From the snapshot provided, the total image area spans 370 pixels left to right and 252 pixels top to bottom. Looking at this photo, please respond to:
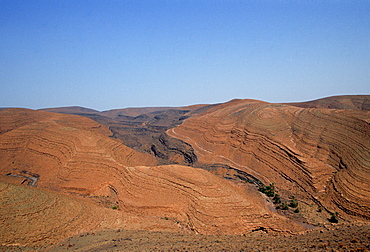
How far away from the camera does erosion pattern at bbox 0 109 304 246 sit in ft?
43.7

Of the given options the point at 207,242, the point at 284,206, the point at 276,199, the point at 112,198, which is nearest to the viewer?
the point at 207,242

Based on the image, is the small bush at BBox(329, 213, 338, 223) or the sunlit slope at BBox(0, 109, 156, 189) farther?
the sunlit slope at BBox(0, 109, 156, 189)

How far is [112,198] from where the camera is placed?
19641mm

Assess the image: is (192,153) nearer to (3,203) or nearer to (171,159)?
(171,159)

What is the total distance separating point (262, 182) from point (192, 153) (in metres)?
11.6

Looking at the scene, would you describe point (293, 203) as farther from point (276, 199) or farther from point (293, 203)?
point (276, 199)

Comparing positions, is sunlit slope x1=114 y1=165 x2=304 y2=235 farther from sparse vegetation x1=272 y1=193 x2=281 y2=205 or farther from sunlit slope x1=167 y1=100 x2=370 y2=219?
sunlit slope x1=167 y1=100 x2=370 y2=219

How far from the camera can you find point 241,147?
29547 mm

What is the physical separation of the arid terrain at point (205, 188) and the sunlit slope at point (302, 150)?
10cm

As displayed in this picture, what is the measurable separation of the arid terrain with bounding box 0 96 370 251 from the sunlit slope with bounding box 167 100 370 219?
4.1 inches

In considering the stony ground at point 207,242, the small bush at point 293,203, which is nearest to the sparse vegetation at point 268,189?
the small bush at point 293,203

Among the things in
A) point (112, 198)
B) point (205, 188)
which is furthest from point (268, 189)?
point (112, 198)

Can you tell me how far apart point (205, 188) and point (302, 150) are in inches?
539

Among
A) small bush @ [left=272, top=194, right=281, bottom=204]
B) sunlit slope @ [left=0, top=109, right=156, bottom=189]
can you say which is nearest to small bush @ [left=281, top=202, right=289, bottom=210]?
small bush @ [left=272, top=194, right=281, bottom=204]
